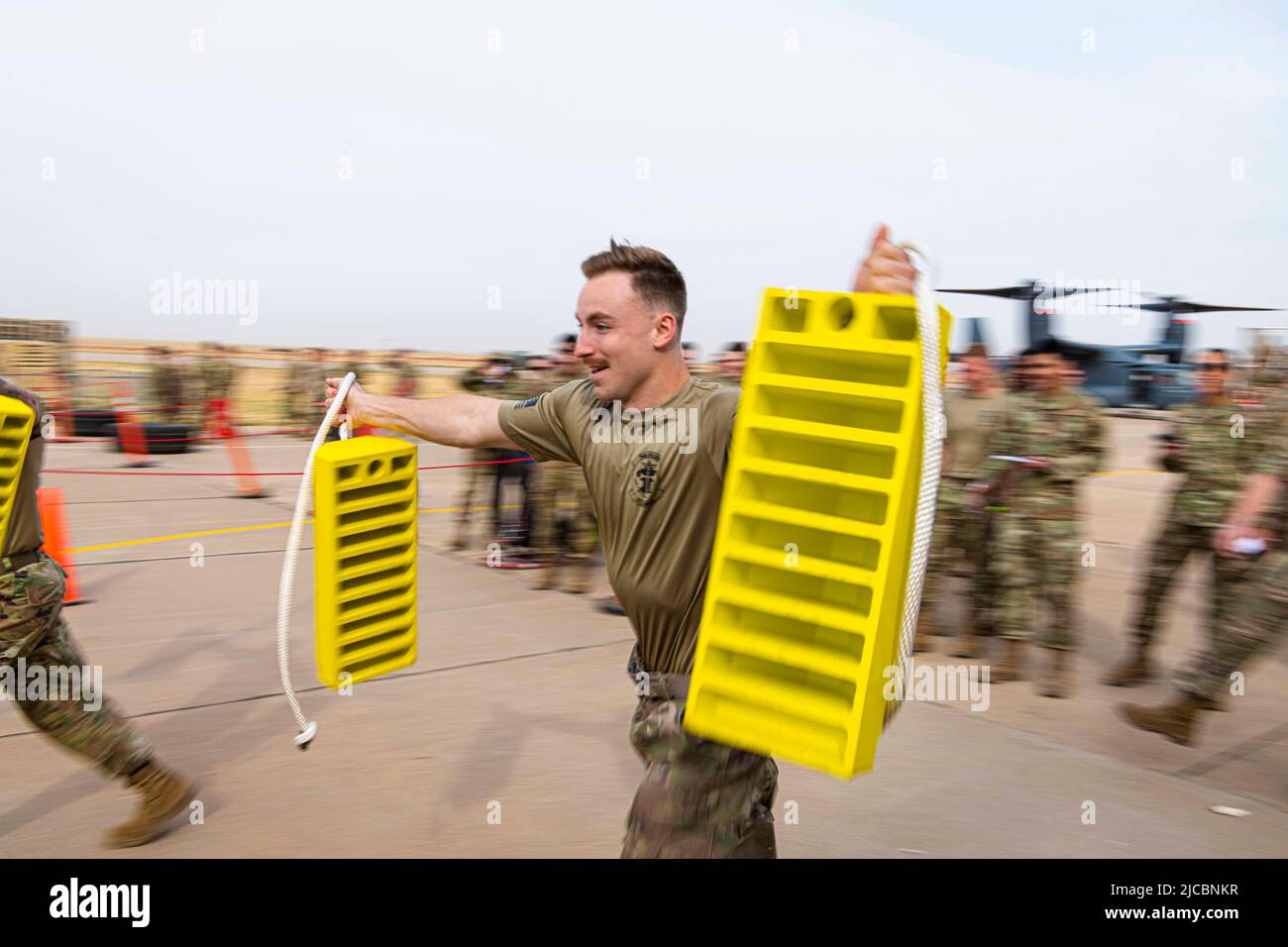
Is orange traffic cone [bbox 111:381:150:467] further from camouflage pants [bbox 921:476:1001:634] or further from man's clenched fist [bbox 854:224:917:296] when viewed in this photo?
man's clenched fist [bbox 854:224:917:296]

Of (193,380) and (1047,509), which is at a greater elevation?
(1047,509)

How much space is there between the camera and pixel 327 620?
2.36 m

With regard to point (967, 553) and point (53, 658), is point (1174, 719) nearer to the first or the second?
point (967, 553)

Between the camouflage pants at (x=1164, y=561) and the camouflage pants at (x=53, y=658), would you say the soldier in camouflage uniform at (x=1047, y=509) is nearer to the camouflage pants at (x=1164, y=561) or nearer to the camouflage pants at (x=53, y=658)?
the camouflage pants at (x=1164, y=561)

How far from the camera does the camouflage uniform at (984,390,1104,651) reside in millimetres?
5793

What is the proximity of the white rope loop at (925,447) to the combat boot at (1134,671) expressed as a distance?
15.2 feet

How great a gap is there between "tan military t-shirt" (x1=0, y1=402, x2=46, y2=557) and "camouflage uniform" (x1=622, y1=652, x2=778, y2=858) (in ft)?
7.74

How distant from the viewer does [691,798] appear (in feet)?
7.86

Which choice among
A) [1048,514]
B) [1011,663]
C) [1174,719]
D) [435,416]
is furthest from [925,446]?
[1011,663]

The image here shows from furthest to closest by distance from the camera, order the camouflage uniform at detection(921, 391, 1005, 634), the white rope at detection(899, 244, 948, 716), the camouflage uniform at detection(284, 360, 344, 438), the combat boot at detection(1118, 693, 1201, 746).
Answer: the camouflage uniform at detection(284, 360, 344, 438), the camouflage uniform at detection(921, 391, 1005, 634), the combat boot at detection(1118, 693, 1201, 746), the white rope at detection(899, 244, 948, 716)

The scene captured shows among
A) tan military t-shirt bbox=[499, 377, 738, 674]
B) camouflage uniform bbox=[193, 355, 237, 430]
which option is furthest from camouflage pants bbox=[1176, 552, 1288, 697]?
camouflage uniform bbox=[193, 355, 237, 430]

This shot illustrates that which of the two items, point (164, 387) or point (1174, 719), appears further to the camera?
point (164, 387)

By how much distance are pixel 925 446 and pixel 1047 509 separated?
440 centimetres

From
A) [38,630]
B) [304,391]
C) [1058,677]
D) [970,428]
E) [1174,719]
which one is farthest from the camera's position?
[304,391]
